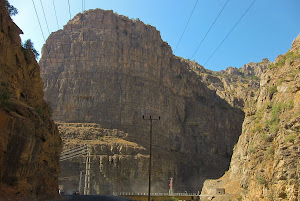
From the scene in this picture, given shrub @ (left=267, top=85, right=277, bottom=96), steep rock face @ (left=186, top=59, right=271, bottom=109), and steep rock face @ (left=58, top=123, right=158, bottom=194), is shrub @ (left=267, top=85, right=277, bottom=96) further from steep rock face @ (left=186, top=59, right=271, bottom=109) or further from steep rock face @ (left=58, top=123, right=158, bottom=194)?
steep rock face @ (left=186, top=59, right=271, bottom=109)

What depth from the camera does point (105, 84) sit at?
9206 centimetres

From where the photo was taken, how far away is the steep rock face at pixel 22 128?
26328 millimetres

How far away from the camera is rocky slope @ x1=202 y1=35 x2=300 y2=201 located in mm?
34912

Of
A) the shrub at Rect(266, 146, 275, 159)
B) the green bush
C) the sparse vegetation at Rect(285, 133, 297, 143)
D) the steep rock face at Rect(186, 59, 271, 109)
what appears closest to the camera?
the green bush

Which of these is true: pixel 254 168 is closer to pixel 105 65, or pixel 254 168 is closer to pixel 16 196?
pixel 16 196

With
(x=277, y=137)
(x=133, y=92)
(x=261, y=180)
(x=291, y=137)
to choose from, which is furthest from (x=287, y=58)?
(x=133, y=92)

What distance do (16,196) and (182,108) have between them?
81.5 m

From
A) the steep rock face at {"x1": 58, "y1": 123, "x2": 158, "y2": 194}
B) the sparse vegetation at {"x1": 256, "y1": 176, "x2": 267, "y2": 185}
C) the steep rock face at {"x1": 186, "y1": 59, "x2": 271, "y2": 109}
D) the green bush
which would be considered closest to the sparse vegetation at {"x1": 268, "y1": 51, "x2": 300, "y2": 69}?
the sparse vegetation at {"x1": 256, "y1": 176, "x2": 267, "y2": 185}

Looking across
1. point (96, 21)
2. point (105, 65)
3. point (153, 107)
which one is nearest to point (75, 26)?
point (96, 21)

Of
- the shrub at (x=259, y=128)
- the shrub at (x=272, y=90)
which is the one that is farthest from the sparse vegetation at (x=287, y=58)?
the shrub at (x=259, y=128)

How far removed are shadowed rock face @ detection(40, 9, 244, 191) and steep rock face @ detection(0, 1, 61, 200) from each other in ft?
167

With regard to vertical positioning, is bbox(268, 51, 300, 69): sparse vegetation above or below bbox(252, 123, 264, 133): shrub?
above

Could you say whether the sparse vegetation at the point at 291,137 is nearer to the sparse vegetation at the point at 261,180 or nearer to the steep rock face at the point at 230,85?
the sparse vegetation at the point at 261,180

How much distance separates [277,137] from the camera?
39.0 metres
